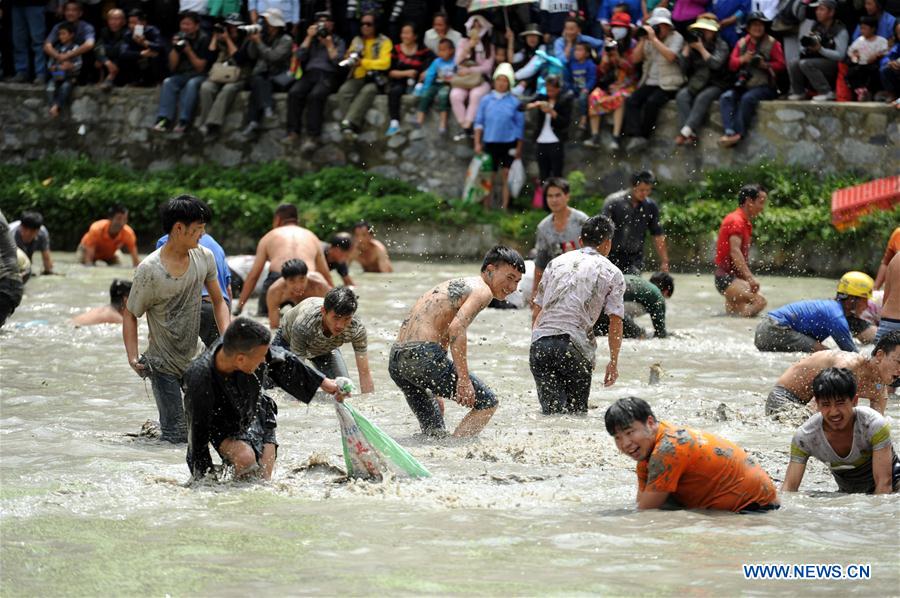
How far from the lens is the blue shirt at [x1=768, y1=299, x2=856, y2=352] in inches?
400

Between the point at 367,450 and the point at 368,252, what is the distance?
29.4 ft

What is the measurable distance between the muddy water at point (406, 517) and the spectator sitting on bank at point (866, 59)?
20.7 ft

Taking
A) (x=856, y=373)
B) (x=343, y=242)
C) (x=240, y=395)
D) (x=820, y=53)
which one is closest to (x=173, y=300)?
(x=240, y=395)

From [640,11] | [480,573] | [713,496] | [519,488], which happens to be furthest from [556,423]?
[640,11]

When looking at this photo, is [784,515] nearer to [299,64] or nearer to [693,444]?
[693,444]

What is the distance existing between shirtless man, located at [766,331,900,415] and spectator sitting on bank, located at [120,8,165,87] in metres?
12.8

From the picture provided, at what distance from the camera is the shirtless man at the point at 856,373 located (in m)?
7.59

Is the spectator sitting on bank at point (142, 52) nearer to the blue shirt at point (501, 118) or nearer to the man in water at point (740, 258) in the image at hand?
the blue shirt at point (501, 118)

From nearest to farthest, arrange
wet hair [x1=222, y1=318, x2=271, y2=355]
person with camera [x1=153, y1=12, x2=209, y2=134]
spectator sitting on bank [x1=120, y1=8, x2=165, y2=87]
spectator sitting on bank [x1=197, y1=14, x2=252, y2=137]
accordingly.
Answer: wet hair [x1=222, y1=318, x2=271, y2=355] < spectator sitting on bank [x1=197, y1=14, x2=252, y2=137] < person with camera [x1=153, y1=12, x2=209, y2=134] < spectator sitting on bank [x1=120, y1=8, x2=165, y2=87]

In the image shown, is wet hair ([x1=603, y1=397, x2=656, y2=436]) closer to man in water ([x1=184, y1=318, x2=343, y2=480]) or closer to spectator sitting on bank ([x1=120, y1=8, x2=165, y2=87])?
man in water ([x1=184, y1=318, x2=343, y2=480])

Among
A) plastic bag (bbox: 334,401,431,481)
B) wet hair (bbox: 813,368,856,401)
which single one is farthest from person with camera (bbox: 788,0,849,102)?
plastic bag (bbox: 334,401,431,481)

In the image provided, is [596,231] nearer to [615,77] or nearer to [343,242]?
[343,242]

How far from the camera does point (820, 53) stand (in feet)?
50.0

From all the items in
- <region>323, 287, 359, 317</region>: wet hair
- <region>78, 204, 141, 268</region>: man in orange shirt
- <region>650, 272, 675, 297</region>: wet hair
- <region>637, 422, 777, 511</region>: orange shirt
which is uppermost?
<region>323, 287, 359, 317</region>: wet hair
